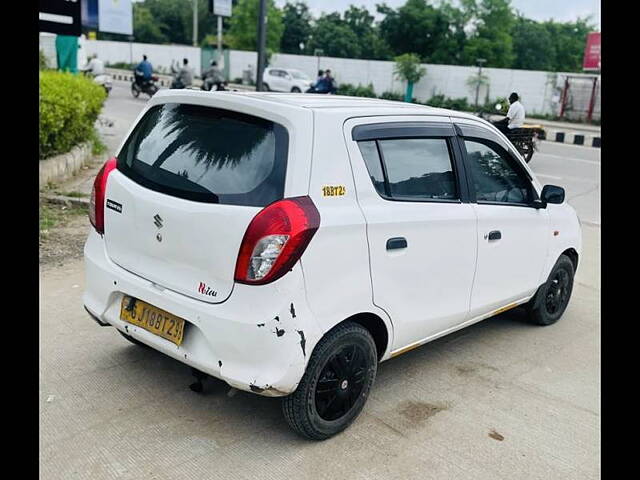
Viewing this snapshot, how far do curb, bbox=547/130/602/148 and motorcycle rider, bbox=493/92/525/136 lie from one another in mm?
14204

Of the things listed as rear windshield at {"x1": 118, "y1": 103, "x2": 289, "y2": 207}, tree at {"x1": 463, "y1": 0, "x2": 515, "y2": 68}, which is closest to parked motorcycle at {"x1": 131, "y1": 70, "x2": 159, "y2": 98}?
tree at {"x1": 463, "y1": 0, "x2": 515, "y2": 68}

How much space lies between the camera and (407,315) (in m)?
3.24

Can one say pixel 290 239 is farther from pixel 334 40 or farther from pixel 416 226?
pixel 334 40

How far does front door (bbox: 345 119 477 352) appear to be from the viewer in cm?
299

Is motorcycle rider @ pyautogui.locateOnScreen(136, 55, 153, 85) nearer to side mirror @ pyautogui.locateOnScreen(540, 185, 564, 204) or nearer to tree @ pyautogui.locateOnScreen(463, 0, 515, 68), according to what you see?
tree @ pyautogui.locateOnScreen(463, 0, 515, 68)

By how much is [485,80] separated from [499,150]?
947 cm

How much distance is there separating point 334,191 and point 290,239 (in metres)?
0.35

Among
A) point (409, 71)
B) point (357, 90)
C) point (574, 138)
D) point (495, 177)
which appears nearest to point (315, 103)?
point (495, 177)

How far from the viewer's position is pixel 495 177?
3.89 m

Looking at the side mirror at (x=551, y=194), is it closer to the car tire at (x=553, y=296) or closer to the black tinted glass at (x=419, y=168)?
the car tire at (x=553, y=296)

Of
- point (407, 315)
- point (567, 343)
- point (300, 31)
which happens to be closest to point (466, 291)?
point (407, 315)

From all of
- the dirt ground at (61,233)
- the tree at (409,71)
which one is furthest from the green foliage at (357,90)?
the dirt ground at (61,233)
